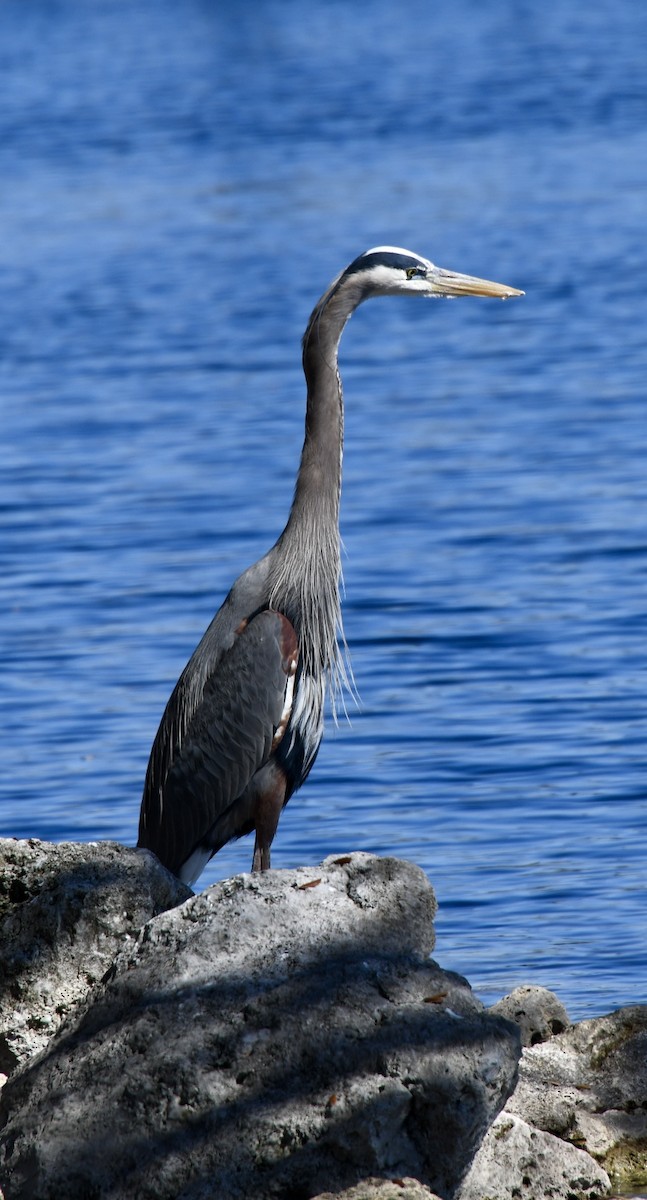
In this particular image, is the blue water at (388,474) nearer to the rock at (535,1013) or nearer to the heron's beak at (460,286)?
the rock at (535,1013)

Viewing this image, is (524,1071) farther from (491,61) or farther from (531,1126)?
(491,61)

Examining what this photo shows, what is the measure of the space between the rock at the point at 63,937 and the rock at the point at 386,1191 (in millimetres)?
1120

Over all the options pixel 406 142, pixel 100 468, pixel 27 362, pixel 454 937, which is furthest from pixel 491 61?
pixel 454 937

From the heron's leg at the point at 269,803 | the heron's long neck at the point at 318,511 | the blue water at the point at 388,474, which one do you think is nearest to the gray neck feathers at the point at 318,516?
the heron's long neck at the point at 318,511

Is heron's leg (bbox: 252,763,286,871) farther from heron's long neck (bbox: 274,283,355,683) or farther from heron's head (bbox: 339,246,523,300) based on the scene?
heron's head (bbox: 339,246,523,300)

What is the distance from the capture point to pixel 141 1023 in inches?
171

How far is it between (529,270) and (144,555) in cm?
944

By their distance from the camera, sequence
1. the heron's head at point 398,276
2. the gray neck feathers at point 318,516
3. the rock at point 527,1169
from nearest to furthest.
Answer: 1. the rock at point 527,1169
2. the gray neck feathers at point 318,516
3. the heron's head at point 398,276

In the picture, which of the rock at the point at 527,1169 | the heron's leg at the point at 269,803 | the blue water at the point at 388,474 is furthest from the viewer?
the blue water at the point at 388,474

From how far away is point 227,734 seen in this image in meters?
6.57

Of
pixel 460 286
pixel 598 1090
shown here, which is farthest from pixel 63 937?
pixel 460 286

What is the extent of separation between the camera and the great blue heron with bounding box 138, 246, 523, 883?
21.5 ft

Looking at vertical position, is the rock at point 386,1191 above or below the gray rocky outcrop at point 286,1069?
below

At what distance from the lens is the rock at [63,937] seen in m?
4.98
